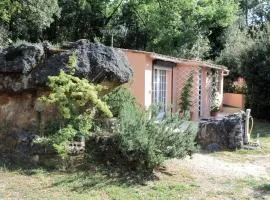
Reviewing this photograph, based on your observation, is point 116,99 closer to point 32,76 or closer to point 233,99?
point 32,76

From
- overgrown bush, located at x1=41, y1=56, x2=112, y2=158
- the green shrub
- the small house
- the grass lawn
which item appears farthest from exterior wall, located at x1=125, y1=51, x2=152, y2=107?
the grass lawn

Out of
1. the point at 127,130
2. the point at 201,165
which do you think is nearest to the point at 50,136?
the point at 127,130

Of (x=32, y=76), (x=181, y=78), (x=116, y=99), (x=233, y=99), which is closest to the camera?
(x=32, y=76)

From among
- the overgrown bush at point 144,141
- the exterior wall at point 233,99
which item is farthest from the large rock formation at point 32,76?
the exterior wall at point 233,99

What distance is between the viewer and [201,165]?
934 cm

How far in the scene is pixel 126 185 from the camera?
737 cm

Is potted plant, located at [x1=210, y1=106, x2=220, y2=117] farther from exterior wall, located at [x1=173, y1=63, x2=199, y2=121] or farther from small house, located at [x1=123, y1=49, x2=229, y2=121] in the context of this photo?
exterior wall, located at [x1=173, y1=63, x2=199, y2=121]

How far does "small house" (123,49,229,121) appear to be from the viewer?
49.8 feet

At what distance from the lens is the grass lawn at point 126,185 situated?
6.78m

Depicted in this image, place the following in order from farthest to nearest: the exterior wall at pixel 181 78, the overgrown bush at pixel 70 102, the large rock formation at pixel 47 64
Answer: the exterior wall at pixel 181 78
the large rock formation at pixel 47 64
the overgrown bush at pixel 70 102

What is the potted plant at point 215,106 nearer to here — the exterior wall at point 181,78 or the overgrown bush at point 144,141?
the exterior wall at point 181,78

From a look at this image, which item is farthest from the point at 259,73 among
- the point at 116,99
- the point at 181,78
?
the point at 116,99

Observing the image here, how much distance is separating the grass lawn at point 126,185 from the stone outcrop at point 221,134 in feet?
9.88

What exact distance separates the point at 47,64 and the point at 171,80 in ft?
32.4
